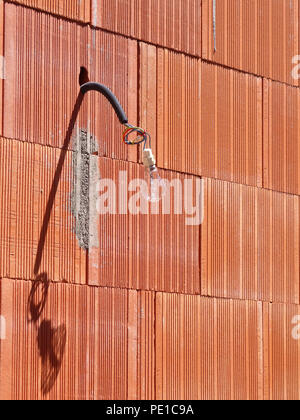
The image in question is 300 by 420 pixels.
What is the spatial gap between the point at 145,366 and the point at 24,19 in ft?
14.7

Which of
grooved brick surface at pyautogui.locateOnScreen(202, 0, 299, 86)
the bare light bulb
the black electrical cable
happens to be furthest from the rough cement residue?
grooved brick surface at pyautogui.locateOnScreen(202, 0, 299, 86)

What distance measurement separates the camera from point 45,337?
508 inches

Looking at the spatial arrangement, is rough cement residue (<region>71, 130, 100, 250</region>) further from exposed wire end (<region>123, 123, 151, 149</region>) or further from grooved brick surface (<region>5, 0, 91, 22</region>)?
grooved brick surface (<region>5, 0, 91, 22</region>)

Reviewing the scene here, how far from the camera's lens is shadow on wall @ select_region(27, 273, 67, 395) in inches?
504

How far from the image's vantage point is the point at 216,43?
1538 cm

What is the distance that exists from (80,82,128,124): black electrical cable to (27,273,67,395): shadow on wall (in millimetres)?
2058

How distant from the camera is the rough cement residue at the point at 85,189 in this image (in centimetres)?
1345

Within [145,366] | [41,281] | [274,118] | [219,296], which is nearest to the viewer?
[41,281]

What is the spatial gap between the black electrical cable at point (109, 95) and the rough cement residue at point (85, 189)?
552mm

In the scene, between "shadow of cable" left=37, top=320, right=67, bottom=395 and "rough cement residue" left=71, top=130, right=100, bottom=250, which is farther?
"rough cement residue" left=71, top=130, right=100, bottom=250

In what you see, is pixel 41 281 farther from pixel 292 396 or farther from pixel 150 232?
pixel 292 396

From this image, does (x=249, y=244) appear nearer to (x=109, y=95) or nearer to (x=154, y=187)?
(x=154, y=187)

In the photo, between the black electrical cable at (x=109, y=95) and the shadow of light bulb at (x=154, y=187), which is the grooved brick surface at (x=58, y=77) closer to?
the black electrical cable at (x=109, y=95)

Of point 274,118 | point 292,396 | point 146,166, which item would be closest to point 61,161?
point 146,166
